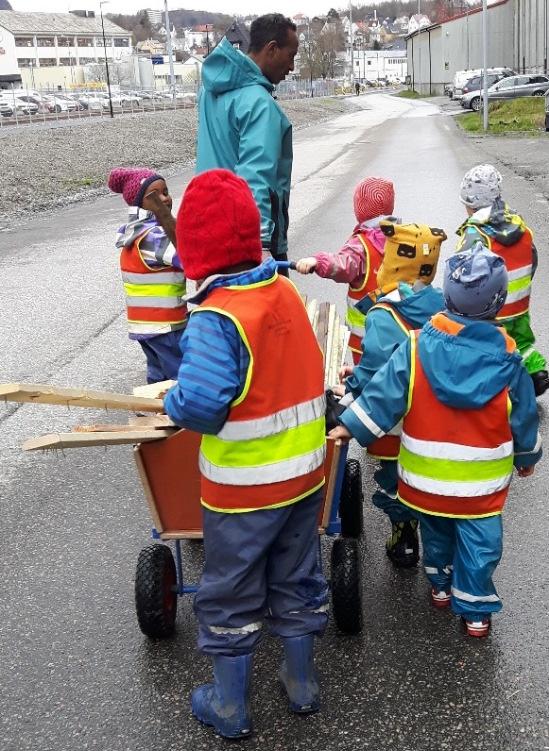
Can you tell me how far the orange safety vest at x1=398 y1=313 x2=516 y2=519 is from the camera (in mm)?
3223

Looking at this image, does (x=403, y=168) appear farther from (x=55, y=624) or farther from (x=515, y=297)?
(x=55, y=624)

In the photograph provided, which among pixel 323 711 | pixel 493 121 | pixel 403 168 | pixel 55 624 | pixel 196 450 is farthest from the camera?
pixel 493 121

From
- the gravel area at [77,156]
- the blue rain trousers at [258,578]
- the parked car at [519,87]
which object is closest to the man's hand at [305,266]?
the blue rain trousers at [258,578]

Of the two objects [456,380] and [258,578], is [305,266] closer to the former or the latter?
[456,380]

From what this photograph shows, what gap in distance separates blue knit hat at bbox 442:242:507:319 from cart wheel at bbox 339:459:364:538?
3.78ft

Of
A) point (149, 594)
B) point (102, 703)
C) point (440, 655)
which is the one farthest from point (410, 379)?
point (102, 703)

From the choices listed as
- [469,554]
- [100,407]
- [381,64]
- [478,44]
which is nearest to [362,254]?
[469,554]

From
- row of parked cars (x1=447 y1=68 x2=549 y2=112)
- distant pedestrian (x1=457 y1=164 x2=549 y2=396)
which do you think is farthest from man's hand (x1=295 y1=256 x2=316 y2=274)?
row of parked cars (x1=447 y1=68 x2=549 y2=112)

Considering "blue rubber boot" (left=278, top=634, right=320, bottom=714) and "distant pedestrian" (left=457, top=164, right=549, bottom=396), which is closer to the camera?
"blue rubber boot" (left=278, top=634, right=320, bottom=714)

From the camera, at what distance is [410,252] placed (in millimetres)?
3811

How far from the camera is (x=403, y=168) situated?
2138cm

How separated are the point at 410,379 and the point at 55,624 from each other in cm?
175

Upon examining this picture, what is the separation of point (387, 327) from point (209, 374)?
3.90 feet

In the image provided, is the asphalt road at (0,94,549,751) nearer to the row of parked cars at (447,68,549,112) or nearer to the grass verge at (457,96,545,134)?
the grass verge at (457,96,545,134)
